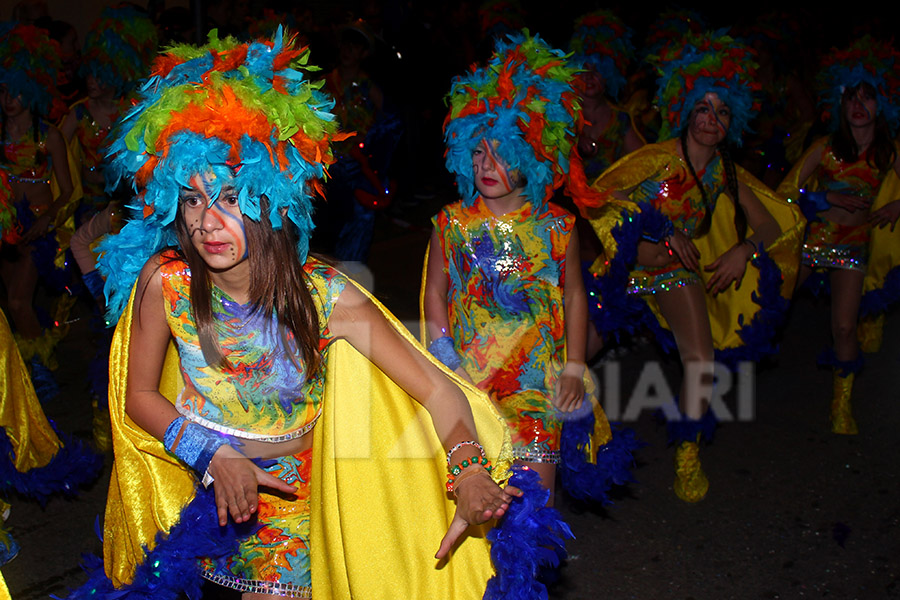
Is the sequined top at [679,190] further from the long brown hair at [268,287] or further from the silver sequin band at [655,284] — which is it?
the long brown hair at [268,287]

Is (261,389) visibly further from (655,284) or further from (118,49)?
(118,49)

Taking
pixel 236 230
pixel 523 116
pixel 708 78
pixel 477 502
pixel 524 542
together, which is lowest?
pixel 524 542

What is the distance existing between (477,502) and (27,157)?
4.95 meters

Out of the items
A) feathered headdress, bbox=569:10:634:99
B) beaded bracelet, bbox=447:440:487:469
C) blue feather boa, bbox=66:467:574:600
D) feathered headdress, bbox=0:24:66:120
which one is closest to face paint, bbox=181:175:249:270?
blue feather boa, bbox=66:467:574:600

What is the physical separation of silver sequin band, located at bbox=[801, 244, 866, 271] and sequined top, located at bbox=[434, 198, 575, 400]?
8.32ft

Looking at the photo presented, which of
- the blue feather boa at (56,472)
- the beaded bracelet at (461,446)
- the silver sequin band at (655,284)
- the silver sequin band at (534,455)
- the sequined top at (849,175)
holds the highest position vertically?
the sequined top at (849,175)

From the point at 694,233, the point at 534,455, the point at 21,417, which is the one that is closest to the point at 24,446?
the point at 21,417

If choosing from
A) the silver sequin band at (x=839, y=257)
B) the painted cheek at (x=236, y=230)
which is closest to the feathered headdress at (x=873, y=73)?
the silver sequin band at (x=839, y=257)

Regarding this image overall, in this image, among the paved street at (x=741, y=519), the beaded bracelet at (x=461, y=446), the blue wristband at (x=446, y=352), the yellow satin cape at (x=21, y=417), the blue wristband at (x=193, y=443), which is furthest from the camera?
the yellow satin cape at (x=21, y=417)

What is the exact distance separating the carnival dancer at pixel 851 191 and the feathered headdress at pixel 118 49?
4219 millimetres

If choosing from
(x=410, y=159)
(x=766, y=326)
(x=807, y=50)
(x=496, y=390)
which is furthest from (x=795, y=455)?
(x=807, y=50)

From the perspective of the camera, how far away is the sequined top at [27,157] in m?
6.30

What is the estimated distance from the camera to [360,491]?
2.89 m

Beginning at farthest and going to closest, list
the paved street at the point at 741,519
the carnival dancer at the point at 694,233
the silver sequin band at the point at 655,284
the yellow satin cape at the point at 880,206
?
the yellow satin cape at the point at 880,206 < the silver sequin band at the point at 655,284 < the carnival dancer at the point at 694,233 < the paved street at the point at 741,519
